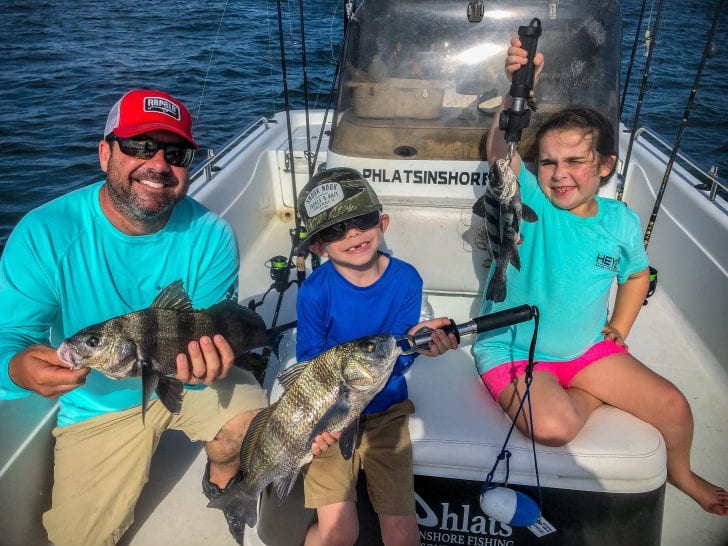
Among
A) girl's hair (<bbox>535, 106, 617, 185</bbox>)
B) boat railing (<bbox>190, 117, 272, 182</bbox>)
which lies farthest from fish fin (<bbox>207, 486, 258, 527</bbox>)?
boat railing (<bbox>190, 117, 272, 182</bbox>)

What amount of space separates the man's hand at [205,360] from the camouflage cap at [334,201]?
21.9 inches

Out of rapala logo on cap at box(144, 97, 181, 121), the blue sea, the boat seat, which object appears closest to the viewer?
the boat seat

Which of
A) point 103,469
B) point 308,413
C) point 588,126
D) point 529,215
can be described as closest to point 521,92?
point 588,126

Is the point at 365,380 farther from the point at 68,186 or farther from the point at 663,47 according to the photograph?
the point at 663,47

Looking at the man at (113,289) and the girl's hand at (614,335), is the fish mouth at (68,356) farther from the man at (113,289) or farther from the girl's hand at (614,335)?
the girl's hand at (614,335)

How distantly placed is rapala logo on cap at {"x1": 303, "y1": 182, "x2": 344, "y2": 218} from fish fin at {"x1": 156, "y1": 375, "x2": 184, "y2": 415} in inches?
37.0

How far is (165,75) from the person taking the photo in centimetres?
1327

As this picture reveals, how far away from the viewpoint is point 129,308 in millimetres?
2602

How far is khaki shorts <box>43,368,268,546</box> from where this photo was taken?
248cm

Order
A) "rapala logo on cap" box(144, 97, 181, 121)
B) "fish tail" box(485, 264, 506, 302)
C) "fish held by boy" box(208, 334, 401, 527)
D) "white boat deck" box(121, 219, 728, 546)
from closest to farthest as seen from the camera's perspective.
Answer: "fish held by boy" box(208, 334, 401, 527), "rapala logo on cap" box(144, 97, 181, 121), "fish tail" box(485, 264, 506, 302), "white boat deck" box(121, 219, 728, 546)

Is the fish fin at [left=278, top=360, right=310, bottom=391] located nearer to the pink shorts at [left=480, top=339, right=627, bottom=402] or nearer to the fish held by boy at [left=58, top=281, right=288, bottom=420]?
the fish held by boy at [left=58, top=281, right=288, bottom=420]

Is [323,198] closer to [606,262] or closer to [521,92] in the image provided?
[521,92]

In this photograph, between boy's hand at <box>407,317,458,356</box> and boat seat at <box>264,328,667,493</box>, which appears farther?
boat seat at <box>264,328,667,493</box>

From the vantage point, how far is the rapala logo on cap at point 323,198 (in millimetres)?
2367
